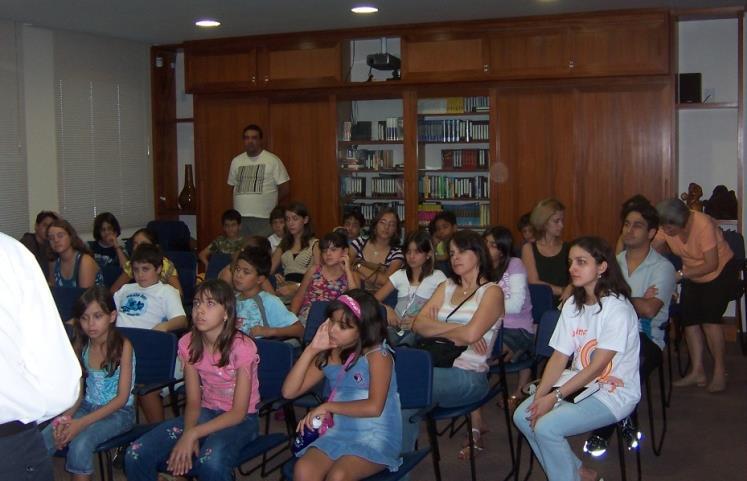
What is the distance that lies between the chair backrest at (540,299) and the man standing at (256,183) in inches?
154

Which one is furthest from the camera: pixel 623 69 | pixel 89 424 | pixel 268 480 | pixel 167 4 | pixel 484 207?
pixel 484 207

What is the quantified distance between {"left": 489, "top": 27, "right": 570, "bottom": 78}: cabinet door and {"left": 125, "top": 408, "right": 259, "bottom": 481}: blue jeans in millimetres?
5332

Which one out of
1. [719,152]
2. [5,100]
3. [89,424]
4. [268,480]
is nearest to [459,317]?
[268,480]

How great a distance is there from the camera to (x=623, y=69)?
7.78 meters

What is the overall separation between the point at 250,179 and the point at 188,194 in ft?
4.50

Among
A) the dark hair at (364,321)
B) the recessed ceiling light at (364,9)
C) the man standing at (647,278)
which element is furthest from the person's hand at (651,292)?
the recessed ceiling light at (364,9)

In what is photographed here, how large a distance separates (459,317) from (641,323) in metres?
1.12

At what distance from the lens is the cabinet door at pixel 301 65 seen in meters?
8.71

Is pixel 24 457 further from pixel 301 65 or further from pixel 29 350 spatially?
pixel 301 65

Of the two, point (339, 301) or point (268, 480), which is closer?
point (339, 301)

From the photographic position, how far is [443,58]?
27.3 feet

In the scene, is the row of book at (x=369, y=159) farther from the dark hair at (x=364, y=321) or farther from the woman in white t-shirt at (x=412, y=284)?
the dark hair at (x=364, y=321)

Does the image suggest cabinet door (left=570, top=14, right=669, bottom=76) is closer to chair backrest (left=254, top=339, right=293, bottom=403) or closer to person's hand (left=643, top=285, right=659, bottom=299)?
person's hand (left=643, top=285, right=659, bottom=299)

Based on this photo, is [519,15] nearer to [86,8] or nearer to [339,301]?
[86,8]
